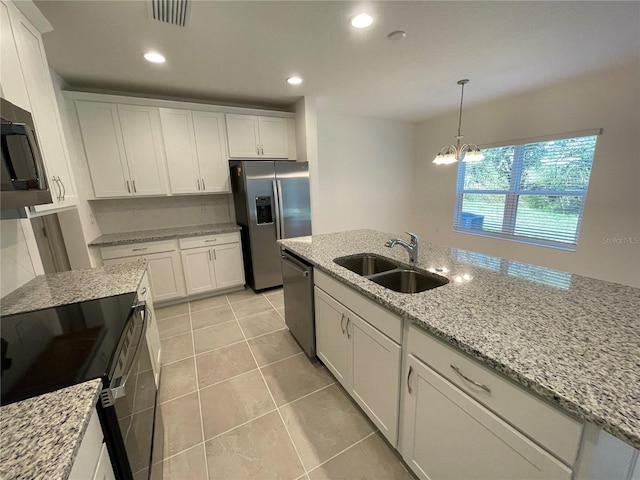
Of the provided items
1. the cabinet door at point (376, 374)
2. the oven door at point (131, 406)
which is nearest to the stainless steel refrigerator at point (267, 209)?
the oven door at point (131, 406)

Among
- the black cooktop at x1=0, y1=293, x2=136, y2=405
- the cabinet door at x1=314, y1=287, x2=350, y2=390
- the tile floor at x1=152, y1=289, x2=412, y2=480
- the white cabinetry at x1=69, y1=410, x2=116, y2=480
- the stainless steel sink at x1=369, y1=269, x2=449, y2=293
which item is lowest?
the tile floor at x1=152, y1=289, x2=412, y2=480

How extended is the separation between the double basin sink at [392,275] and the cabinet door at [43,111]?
5.93 ft

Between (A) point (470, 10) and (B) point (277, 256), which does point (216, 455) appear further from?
(A) point (470, 10)

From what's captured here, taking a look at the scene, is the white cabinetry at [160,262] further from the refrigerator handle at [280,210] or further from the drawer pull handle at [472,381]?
the drawer pull handle at [472,381]

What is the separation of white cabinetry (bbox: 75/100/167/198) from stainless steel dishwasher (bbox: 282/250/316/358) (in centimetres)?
202

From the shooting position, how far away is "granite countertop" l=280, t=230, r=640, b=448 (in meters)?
0.64

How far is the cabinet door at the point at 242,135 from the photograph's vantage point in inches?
131

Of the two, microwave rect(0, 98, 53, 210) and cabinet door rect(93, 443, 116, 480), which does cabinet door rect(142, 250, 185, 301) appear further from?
cabinet door rect(93, 443, 116, 480)

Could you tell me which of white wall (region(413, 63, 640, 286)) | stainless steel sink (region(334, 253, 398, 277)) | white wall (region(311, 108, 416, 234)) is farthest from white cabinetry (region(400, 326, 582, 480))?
white wall (region(413, 63, 640, 286))

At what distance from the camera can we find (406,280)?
1719mm

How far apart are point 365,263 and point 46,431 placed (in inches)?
69.4

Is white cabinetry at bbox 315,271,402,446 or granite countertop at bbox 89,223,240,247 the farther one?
granite countertop at bbox 89,223,240,247

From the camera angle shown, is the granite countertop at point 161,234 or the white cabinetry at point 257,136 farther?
the white cabinetry at point 257,136

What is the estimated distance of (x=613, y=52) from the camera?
7.86 ft
